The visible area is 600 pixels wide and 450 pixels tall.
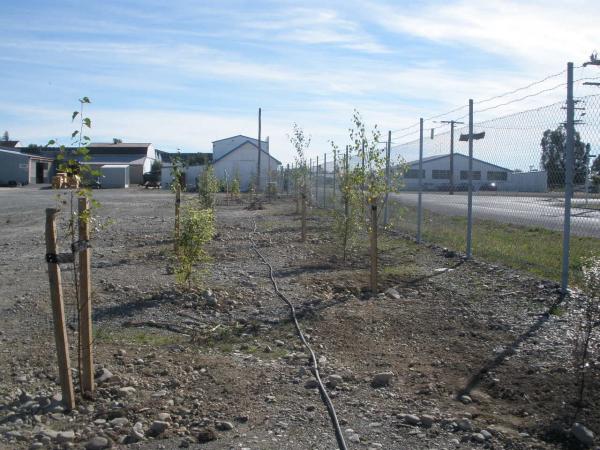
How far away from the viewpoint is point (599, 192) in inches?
316

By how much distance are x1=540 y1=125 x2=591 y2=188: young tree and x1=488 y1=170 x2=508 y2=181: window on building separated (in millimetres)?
1559

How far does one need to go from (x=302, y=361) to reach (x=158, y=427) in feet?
5.73

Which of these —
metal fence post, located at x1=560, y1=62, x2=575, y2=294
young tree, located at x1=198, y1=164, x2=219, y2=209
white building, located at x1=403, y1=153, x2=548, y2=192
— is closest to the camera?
metal fence post, located at x1=560, y1=62, x2=575, y2=294

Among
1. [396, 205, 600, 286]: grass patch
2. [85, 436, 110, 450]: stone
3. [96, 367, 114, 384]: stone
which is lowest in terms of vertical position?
[85, 436, 110, 450]: stone

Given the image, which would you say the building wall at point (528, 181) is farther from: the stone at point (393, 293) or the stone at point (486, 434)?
the stone at point (486, 434)

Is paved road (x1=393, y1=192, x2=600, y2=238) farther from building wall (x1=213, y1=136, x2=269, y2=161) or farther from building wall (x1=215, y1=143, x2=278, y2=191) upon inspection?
building wall (x1=213, y1=136, x2=269, y2=161)

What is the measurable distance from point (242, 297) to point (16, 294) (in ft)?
9.11

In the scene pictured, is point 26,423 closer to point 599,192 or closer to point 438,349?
point 438,349

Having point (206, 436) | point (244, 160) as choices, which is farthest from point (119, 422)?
point (244, 160)

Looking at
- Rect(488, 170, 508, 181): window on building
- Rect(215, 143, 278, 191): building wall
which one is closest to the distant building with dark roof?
Rect(215, 143, 278, 191): building wall

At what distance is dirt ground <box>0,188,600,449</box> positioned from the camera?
4.32m

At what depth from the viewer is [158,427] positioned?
4.34 meters

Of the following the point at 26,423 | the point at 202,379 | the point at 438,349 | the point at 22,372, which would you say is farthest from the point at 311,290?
the point at 26,423

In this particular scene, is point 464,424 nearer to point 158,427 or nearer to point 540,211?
point 158,427
